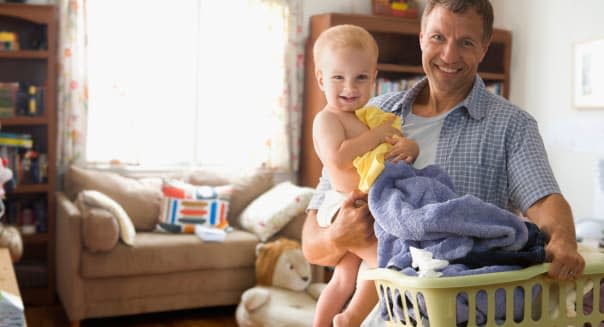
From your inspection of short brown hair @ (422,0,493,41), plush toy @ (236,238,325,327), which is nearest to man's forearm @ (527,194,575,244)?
short brown hair @ (422,0,493,41)

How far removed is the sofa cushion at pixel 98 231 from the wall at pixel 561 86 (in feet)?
9.53

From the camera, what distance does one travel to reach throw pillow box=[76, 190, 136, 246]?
4.22 m

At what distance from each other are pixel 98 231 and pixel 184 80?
1566mm

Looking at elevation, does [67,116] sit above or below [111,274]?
above

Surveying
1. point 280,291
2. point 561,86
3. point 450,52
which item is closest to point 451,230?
point 450,52

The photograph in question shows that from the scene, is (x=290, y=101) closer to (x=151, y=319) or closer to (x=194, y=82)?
(x=194, y=82)

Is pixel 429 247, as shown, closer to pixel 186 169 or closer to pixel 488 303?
pixel 488 303

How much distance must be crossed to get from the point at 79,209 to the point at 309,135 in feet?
6.23

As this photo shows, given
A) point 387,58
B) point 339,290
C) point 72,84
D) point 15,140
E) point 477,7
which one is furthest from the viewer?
point 387,58

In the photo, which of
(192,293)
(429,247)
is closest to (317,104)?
(192,293)

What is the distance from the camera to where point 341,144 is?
5.74ft

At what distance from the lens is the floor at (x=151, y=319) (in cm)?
437

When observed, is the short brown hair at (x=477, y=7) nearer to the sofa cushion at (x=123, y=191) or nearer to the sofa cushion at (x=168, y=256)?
the sofa cushion at (x=168, y=256)

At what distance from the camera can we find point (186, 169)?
5199 mm
